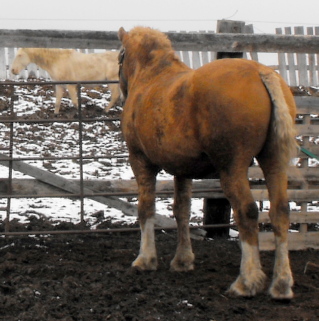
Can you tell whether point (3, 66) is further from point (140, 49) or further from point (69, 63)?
point (140, 49)

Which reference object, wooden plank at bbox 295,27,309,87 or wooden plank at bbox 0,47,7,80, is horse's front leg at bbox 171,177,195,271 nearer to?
wooden plank at bbox 0,47,7,80

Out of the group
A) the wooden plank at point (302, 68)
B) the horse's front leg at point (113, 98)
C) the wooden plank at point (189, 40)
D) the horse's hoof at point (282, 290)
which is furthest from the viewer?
the wooden plank at point (302, 68)

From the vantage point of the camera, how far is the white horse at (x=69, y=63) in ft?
47.3

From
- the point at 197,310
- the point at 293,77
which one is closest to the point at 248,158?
the point at 197,310

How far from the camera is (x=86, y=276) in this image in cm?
495

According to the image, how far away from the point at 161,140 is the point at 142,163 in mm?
605

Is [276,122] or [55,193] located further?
[55,193]

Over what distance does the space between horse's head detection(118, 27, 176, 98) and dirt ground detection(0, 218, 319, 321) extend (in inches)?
60.6

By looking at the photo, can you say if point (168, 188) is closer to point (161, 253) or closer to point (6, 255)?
point (161, 253)

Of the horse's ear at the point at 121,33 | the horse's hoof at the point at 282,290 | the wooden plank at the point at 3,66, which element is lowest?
the horse's hoof at the point at 282,290

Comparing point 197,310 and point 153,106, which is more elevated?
point 153,106

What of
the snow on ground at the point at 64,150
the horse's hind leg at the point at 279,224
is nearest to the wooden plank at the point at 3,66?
the snow on ground at the point at 64,150

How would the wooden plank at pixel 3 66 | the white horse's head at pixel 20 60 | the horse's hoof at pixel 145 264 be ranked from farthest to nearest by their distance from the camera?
the wooden plank at pixel 3 66 < the white horse's head at pixel 20 60 < the horse's hoof at pixel 145 264

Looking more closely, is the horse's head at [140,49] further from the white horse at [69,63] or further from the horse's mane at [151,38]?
the white horse at [69,63]
